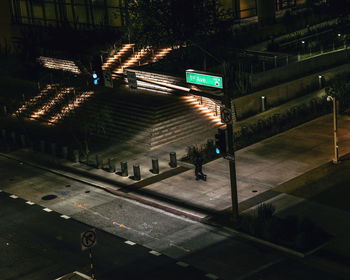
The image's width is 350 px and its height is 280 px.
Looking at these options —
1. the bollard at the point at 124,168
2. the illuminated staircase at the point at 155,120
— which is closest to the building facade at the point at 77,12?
the illuminated staircase at the point at 155,120

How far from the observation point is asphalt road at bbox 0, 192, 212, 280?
25.9 meters

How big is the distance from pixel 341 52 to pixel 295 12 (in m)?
13.6

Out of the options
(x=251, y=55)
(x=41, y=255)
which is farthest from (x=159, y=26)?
(x=41, y=255)

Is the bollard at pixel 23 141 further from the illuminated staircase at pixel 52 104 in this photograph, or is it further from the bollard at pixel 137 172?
the bollard at pixel 137 172

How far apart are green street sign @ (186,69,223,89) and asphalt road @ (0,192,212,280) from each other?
659cm

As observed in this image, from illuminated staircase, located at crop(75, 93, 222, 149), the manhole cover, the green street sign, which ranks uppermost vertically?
the green street sign

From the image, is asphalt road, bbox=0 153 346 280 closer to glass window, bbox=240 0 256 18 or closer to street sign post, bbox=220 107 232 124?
street sign post, bbox=220 107 232 124

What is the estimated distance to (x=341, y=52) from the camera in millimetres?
49438

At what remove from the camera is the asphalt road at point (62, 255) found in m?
25.9

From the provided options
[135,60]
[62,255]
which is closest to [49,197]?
[62,255]

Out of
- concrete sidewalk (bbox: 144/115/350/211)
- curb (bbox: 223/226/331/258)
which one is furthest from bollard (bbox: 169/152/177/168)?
curb (bbox: 223/226/331/258)

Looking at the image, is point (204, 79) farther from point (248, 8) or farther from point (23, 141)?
point (248, 8)

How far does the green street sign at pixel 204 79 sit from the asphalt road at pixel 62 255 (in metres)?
6.59

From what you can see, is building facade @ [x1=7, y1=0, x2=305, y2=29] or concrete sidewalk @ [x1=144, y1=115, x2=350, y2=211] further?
building facade @ [x1=7, y1=0, x2=305, y2=29]
